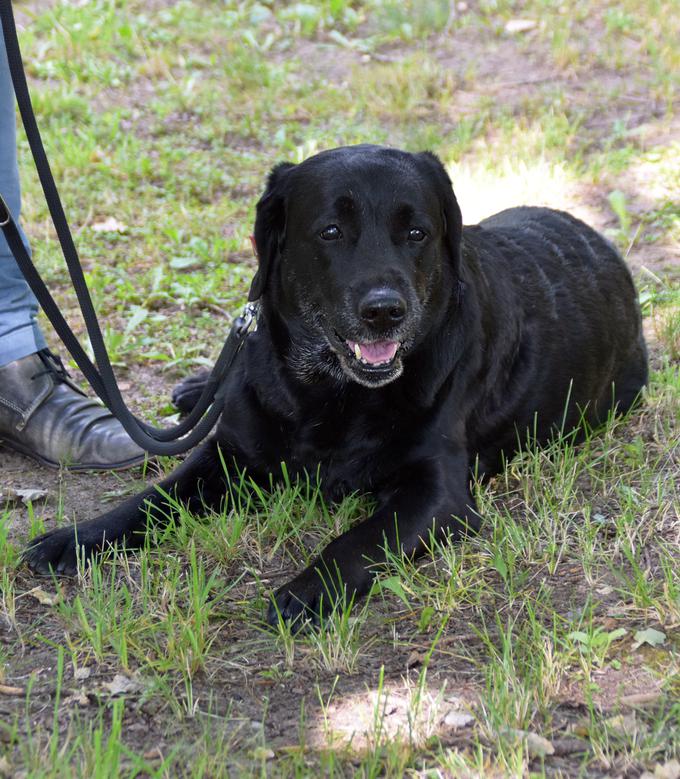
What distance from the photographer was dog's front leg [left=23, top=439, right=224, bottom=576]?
2.86 meters

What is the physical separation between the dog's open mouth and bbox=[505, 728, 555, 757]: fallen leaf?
1221 millimetres

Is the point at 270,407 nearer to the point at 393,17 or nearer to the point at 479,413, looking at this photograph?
the point at 479,413

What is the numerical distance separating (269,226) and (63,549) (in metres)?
1.21

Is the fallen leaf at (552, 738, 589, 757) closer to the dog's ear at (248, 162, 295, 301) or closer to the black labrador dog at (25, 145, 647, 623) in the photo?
the black labrador dog at (25, 145, 647, 623)

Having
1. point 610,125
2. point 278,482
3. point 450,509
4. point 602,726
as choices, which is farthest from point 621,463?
point 610,125

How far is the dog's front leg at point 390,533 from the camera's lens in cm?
257

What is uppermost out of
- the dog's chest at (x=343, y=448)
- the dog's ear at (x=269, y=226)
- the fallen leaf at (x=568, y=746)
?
the dog's ear at (x=269, y=226)

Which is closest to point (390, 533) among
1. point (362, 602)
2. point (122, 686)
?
point (362, 602)

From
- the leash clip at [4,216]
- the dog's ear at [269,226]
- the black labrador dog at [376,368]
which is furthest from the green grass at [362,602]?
the leash clip at [4,216]

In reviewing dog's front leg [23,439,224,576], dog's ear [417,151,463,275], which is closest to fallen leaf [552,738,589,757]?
dog's front leg [23,439,224,576]

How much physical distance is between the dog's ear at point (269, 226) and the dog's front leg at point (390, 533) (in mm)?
784

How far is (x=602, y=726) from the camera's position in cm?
209

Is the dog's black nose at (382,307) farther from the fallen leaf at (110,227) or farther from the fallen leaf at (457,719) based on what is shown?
the fallen leaf at (110,227)

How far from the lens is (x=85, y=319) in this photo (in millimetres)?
2936
